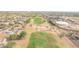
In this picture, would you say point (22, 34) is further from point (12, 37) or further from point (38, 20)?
point (38, 20)

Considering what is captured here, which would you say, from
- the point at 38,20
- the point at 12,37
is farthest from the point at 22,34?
A: the point at 38,20

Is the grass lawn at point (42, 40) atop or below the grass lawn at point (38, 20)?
below

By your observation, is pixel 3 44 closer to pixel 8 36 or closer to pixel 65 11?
pixel 8 36

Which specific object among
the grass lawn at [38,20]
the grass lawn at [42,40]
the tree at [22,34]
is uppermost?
the grass lawn at [38,20]

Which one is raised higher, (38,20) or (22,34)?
(38,20)

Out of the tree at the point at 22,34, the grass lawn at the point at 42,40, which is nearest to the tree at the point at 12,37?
the tree at the point at 22,34

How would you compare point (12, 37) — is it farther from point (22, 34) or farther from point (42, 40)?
point (42, 40)

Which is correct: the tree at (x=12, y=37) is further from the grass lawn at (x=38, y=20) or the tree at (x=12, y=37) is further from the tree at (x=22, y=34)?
the grass lawn at (x=38, y=20)

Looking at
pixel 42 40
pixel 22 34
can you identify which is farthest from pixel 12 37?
pixel 42 40
